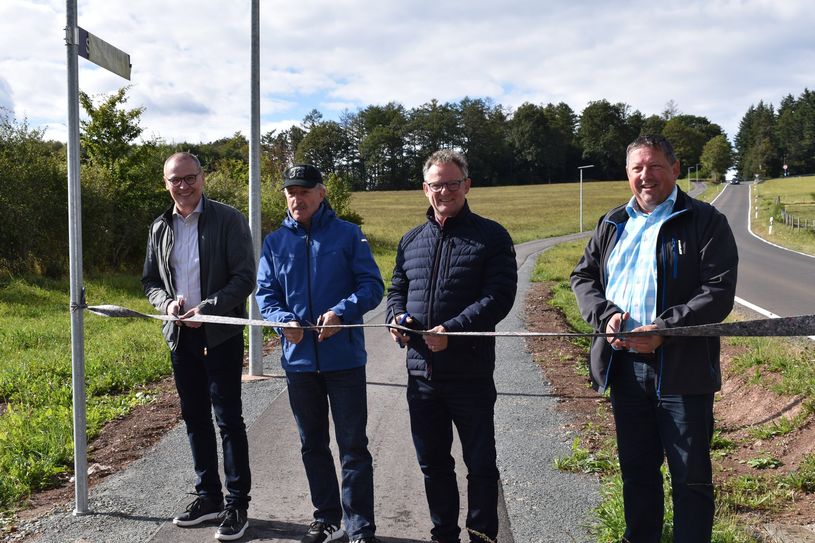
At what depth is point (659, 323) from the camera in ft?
9.34

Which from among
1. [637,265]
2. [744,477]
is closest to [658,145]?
[637,265]

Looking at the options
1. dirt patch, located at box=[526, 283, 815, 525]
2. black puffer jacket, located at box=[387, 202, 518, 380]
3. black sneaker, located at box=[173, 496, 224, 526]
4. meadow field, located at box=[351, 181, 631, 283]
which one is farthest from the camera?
meadow field, located at box=[351, 181, 631, 283]

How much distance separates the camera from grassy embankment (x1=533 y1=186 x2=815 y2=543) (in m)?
3.56

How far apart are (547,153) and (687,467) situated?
4561 inches

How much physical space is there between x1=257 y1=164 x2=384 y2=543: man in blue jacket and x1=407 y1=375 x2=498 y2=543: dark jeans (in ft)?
1.15

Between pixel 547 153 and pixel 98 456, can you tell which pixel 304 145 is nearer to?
pixel 547 153

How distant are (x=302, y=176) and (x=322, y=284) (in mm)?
597

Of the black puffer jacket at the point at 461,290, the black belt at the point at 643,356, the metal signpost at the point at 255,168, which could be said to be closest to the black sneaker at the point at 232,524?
the black puffer jacket at the point at 461,290

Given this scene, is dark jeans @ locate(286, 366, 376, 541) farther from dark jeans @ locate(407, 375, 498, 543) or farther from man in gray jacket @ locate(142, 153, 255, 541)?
man in gray jacket @ locate(142, 153, 255, 541)

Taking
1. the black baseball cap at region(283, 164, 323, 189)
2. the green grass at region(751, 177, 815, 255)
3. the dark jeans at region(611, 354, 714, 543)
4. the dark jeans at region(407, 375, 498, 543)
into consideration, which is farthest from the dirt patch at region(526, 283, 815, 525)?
the green grass at region(751, 177, 815, 255)

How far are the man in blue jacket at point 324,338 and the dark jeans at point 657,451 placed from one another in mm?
1337

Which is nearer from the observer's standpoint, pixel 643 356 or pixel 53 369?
pixel 643 356

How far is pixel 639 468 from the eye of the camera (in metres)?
3.15

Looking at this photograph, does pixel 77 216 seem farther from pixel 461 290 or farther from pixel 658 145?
pixel 658 145
